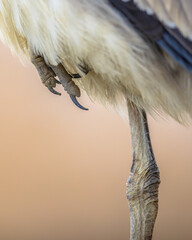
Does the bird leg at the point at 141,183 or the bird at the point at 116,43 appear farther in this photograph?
the bird leg at the point at 141,183

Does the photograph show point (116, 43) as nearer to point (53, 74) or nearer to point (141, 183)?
point (53, 74)

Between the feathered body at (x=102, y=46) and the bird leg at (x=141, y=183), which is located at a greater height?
the feathered body at (x=102, y=46)

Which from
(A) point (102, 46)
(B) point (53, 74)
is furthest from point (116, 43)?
(B) point (53, 74)

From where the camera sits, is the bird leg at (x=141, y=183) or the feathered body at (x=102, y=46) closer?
the feathered body at (x=102, y=46)

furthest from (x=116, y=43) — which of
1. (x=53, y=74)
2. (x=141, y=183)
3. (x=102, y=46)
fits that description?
(x=141, y=183)

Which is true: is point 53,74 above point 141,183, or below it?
above

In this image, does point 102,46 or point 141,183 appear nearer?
point 102,46

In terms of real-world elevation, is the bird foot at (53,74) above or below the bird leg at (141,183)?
above
